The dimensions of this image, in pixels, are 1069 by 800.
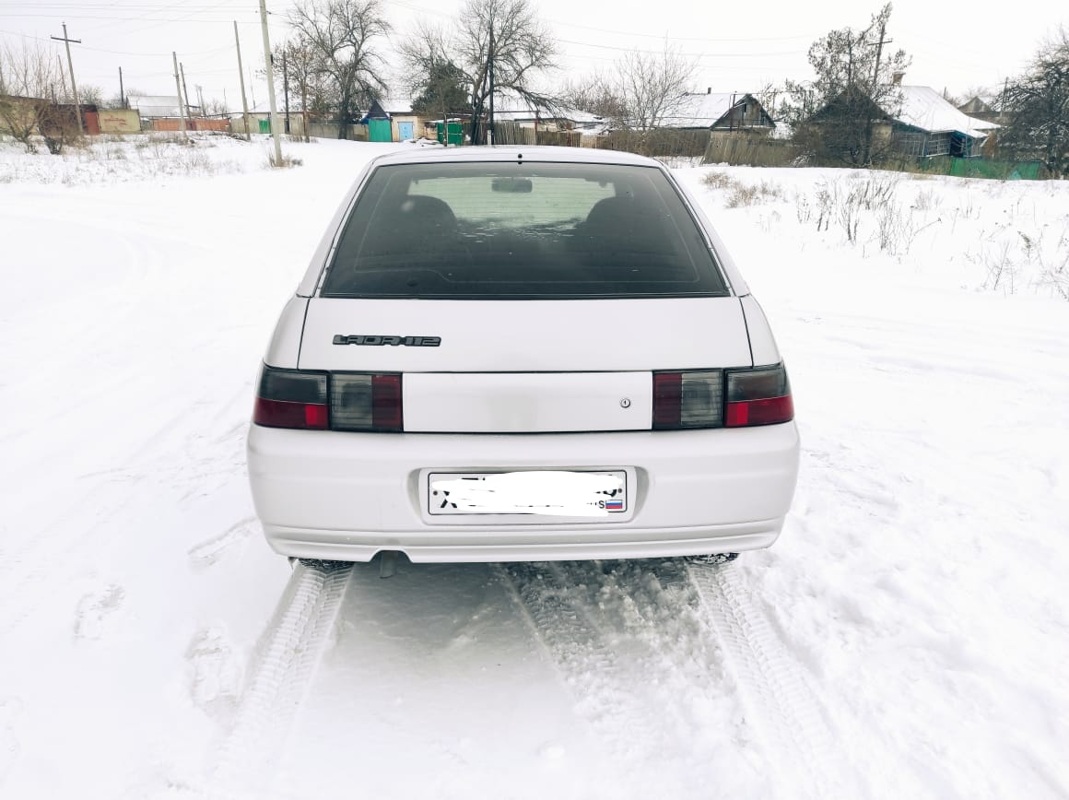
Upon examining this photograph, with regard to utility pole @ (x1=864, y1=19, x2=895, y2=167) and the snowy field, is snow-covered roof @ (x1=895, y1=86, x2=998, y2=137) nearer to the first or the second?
utility pole @ (x1=864, y1=19, x2=895, y2=167)

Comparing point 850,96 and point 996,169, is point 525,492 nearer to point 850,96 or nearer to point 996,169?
point 996,169

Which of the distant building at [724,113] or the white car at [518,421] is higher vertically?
the distant building at [724,113]

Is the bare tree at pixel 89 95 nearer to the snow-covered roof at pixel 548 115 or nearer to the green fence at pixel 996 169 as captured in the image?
the snow-covered roof at pixel 548 115

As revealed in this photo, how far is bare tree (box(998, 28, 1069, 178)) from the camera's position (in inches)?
1098

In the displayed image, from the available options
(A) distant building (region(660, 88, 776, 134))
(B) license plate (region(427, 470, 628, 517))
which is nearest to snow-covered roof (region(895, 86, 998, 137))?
(A) distant building (region(660, 88, 776, 134))

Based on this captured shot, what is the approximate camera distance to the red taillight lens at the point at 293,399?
2018 millimetres

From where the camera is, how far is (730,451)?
80.9 inches

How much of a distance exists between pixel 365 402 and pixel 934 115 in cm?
6210

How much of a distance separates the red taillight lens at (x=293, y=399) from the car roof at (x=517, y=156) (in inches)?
51.2

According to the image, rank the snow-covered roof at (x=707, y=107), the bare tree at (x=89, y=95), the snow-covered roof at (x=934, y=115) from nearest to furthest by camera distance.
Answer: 1. the snow-covered roof at (x=934, y=115)
2. the snow-covered roof at (x=707, y=107)
3. the bare tree at (x=89, y=95)

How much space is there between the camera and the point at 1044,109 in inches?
1105

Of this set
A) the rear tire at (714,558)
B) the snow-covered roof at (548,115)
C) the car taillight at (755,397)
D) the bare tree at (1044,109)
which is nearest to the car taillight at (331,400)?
the car taillight at (755,397)

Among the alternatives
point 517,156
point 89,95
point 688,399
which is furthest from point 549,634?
point 89,95

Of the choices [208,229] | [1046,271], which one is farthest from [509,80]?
[1046,271]
